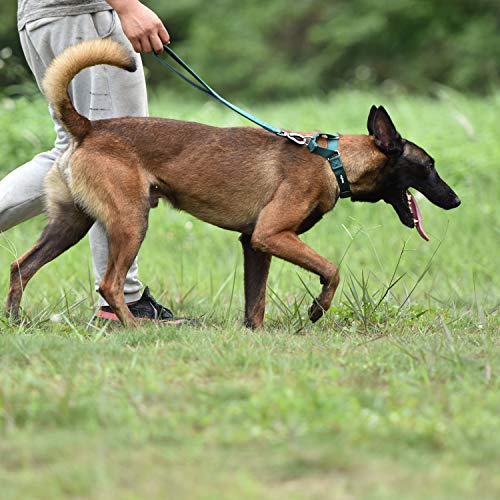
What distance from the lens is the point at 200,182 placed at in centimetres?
466

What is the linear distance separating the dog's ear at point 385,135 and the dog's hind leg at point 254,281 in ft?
2.79

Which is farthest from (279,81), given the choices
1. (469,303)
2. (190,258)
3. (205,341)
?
(205,341)

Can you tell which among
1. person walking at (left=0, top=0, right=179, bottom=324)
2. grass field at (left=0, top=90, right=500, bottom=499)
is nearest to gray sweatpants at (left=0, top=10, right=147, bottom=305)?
person walking at (left=0, top=0, right=179, bottom=324)

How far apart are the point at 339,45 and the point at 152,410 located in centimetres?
2288

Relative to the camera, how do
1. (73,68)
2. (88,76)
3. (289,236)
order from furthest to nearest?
(88,76)
(289,236)
(73,68)

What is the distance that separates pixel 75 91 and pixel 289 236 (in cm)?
135

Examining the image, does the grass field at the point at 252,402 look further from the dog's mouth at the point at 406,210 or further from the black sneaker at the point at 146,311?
the dog's mouth at the point at 406,210

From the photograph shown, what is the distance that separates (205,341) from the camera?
13.0ft

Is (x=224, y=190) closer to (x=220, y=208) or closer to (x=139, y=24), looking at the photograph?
(x=220, y=208)

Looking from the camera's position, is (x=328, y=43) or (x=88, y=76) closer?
(x=88, y=76)

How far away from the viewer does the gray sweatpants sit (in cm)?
458

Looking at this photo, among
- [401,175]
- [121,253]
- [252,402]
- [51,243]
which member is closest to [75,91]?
[51,243]

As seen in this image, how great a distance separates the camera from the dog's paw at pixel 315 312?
466 centimetres

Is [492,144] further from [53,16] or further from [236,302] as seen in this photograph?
[53,16]
